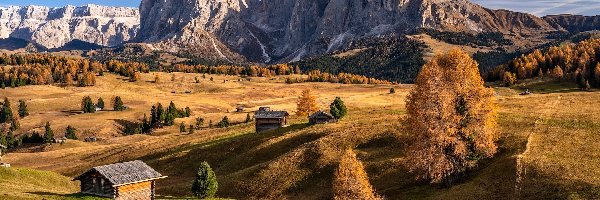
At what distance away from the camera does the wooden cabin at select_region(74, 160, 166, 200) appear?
5372 centimetres

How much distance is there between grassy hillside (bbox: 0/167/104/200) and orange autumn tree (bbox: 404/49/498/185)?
1320 inches

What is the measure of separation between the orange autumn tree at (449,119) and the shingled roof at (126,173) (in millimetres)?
27666

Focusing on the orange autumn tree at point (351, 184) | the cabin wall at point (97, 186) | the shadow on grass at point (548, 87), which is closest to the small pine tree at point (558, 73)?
the shadow on grass at point (548, 87)

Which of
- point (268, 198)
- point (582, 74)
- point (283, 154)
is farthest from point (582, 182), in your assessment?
point (582, 74)

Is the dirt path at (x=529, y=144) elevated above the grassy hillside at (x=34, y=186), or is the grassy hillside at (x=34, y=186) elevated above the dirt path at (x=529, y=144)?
the dirt path at (x=529, y=144)

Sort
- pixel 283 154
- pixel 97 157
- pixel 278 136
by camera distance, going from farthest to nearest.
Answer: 1. pixel 97 157
2. pixel 278 136
3. pixel 283 154

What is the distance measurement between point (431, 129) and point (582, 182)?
14.3 meters

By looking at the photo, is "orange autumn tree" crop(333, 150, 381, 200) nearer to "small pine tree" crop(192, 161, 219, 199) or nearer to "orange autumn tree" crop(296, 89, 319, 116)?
"small pine tree" crop(192, 161, 219, 199)

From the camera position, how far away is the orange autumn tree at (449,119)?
55438 mm

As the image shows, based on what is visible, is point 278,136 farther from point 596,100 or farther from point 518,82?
point 518,82

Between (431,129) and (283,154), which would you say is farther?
(283,154)

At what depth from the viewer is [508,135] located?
6631cm

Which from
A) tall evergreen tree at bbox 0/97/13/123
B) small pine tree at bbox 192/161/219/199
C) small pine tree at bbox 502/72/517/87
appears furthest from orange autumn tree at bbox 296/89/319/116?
tall evergreen tree at bbox 0/97/13/123

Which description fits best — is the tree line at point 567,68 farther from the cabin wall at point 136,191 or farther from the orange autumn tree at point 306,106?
the cabin wall at point 136,191
